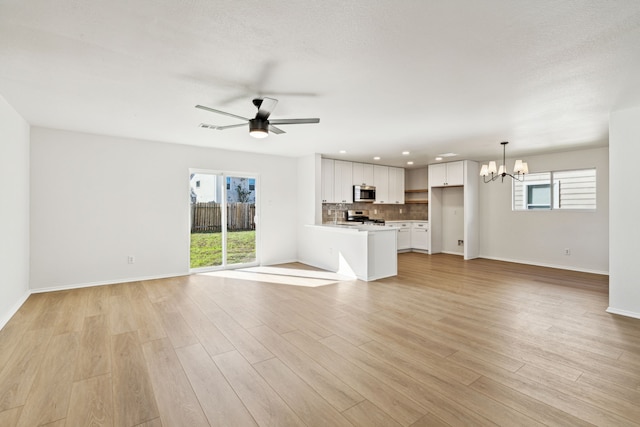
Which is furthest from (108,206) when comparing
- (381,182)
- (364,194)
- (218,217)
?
(381,182)

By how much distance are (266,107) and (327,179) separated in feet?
14.5

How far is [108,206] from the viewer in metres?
5.04

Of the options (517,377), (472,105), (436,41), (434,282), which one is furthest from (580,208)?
(436,41)

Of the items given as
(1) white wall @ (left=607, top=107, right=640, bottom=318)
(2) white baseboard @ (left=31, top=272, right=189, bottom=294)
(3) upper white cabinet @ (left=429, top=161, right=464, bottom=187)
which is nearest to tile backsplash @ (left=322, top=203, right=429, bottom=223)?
(3) upper white cabinet @ (left=429, top=161, right=464, bottom=187)

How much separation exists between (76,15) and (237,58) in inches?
39.8

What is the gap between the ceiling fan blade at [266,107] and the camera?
2.83 meters

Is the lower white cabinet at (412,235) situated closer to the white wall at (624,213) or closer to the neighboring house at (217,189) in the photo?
the neighboring house at (217,189)

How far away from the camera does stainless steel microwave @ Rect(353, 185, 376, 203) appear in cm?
776

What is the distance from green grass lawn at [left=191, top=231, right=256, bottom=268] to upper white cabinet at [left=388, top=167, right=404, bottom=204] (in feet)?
13.9

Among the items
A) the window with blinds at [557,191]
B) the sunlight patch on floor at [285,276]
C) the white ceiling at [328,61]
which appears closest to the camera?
the white ceiling at [328,61]

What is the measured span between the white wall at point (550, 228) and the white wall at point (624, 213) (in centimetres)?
274

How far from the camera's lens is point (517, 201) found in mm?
7180

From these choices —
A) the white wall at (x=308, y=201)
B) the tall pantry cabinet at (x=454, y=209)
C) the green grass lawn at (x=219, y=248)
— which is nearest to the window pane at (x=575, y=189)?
the tall pantry cabinet at (x=454, y=209)

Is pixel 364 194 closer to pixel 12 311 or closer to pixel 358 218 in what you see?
pixel 358 218
